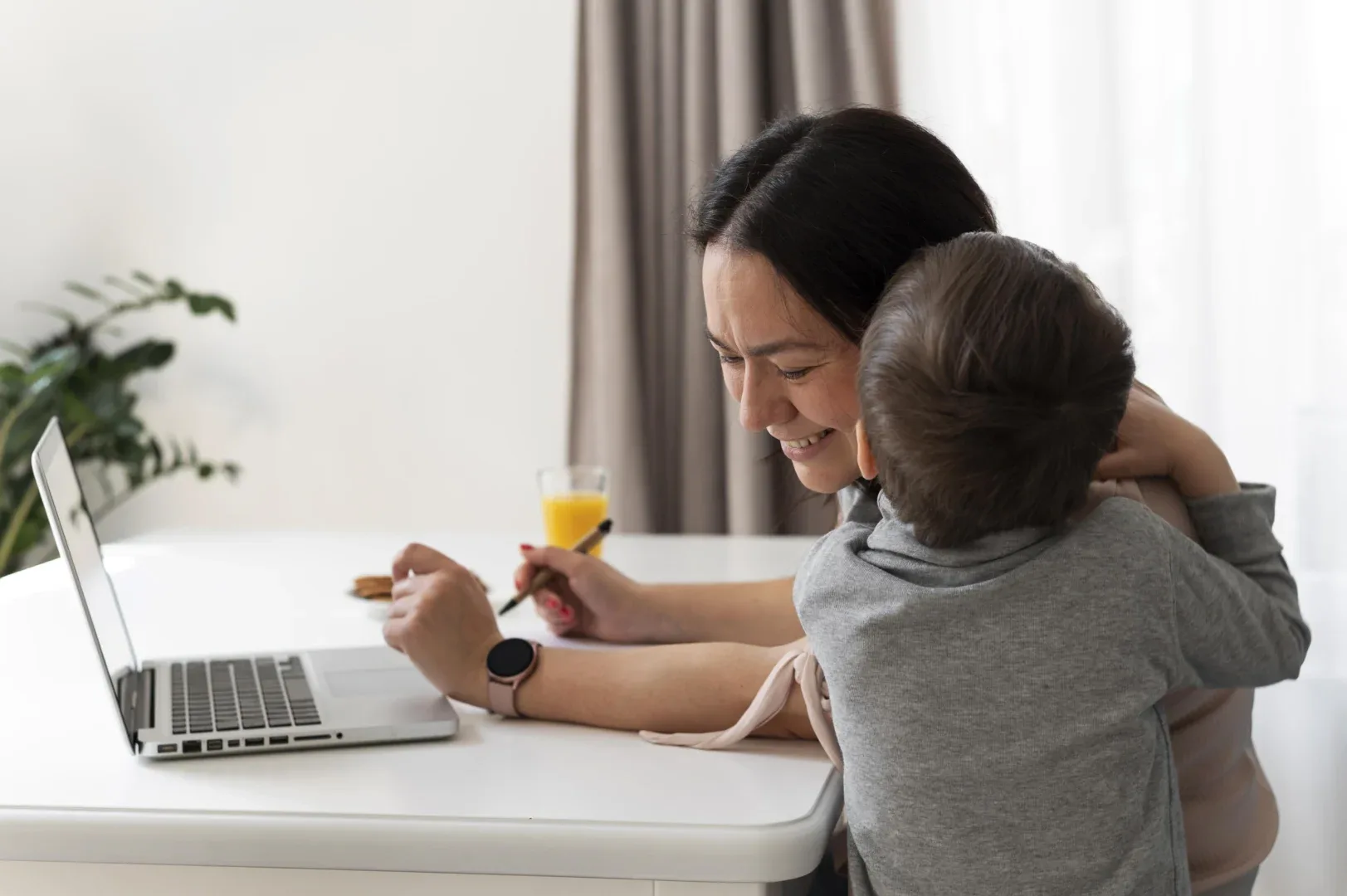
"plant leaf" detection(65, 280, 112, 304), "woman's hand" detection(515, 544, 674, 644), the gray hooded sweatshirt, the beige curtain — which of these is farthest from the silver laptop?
"plant leaf" detection(65, 280, 112, 304)

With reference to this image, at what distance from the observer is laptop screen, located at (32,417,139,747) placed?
90cm

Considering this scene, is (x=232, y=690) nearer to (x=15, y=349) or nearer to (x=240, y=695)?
(x=240, y=695)

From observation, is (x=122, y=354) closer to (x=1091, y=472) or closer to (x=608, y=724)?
(x=608, y=724)

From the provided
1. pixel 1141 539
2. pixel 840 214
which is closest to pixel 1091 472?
pixel 1141 539

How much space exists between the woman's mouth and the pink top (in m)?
0.22

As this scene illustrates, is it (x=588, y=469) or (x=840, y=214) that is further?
(x=588, y=469)

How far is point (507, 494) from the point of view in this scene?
9.68 ft

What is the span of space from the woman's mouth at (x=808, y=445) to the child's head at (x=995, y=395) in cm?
32

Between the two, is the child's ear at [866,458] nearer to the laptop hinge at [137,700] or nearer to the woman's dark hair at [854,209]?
the woman's dark hair at [854,209]

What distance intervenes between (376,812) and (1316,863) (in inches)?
43.6

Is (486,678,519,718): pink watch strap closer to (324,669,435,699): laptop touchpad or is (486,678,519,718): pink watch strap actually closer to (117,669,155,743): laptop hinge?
(324,669,435,699): laptop touchpad

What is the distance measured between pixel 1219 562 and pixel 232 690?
0.72m

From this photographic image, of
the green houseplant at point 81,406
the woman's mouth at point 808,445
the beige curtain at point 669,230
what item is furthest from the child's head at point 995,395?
the green houseplant at point 81,406

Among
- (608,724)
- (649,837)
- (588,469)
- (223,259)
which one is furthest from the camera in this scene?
(223,259)
